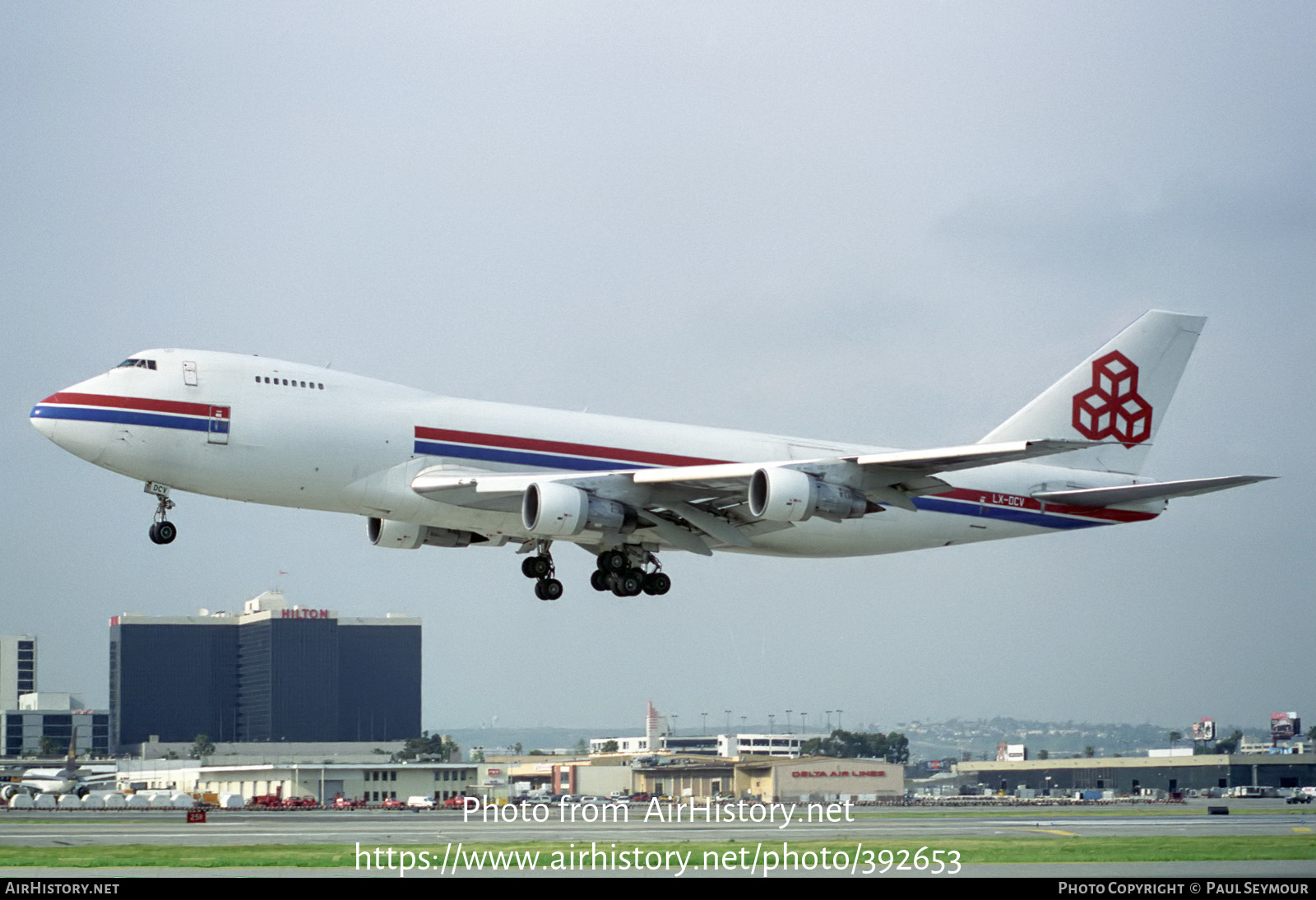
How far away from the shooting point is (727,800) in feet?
268

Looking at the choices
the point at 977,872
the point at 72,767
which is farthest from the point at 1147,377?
the point at 72,767

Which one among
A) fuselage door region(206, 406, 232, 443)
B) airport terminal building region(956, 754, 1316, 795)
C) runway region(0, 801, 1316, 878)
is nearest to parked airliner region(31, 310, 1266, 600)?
fuselage door region(206, 406, 232, 443)

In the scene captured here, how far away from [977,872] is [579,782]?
7797 cm

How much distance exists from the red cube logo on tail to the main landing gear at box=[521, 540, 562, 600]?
18884mm

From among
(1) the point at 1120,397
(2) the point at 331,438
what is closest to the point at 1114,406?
(1) the point at 1120,397

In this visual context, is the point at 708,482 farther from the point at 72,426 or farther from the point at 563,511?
the point at 72,426

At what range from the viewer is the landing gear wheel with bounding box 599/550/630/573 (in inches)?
1860

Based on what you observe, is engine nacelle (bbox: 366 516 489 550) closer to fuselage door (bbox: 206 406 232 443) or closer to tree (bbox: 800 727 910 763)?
fuselage door (bbox: 206 406 232 443)

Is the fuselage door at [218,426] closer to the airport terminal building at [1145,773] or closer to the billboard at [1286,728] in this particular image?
the airport terminal building at [1145,773]

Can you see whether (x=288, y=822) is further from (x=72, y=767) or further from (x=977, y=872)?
(x=72, y=767)

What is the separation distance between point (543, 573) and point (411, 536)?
15.4 feet

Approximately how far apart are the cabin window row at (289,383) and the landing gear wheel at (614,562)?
1033 cm

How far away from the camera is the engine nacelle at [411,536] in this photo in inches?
1884

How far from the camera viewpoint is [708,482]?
42938 mm
